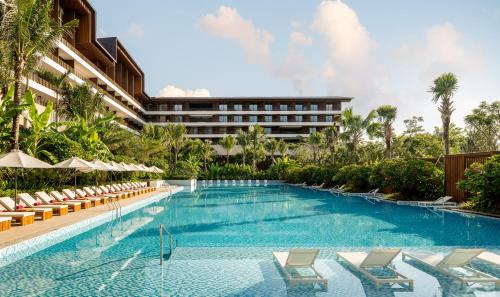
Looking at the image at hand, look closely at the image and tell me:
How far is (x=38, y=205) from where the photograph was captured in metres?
15.6

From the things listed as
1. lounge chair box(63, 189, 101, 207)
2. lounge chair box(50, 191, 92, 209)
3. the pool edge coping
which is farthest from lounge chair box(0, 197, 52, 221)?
lounge chair box(63, 189, 101, 207)

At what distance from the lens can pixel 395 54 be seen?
20516mm

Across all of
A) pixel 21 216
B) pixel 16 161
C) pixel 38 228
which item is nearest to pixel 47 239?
pixel 38 228

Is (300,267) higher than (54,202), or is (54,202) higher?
(54,202)

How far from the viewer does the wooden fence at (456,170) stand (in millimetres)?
19938

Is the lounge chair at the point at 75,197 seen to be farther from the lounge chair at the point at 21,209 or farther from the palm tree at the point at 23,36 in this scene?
the lounge chair at the point at 21,209

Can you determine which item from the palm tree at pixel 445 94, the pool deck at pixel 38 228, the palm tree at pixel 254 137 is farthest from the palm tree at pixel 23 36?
the palm tree at pixel 254 137

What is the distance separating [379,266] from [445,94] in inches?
713

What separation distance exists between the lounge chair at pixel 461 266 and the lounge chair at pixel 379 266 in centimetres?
85

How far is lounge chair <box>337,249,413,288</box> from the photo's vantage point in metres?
7.52

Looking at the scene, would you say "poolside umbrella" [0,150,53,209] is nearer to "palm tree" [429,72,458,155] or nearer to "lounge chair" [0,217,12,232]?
"lounge chair" [0,217,12,232]

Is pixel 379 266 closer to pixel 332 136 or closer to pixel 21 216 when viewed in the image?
pixel 21 216

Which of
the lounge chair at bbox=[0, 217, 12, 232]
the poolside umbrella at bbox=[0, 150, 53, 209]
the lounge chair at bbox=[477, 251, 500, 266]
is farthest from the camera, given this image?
the poolside umbrella at bbox=[0, 150, 53, 209]

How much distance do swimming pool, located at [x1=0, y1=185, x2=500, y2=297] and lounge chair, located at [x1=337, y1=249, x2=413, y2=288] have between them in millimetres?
162
